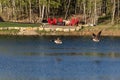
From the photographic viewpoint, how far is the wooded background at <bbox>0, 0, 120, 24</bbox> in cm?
12337

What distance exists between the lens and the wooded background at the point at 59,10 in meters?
123

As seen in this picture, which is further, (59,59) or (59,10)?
(59,10)

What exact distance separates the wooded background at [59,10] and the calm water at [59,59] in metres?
24.8

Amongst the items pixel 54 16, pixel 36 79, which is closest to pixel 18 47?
pixel 36 79

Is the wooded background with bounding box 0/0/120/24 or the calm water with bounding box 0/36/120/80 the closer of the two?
the calm water with bounding box 0/36/120/80

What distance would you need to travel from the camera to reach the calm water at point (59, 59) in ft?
182

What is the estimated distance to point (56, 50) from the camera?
7944cm

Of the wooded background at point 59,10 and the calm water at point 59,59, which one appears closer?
the calm water at point 59,59

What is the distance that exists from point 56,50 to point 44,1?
43.5m

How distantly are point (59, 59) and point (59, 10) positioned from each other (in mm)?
65115

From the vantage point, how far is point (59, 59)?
6831 centimetres

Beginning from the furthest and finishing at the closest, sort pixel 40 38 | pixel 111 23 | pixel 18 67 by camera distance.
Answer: pixel 111 23, pixel 40 38, pixel 18 67

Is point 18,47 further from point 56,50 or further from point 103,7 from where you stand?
point 103,7

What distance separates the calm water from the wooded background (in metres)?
24.8
